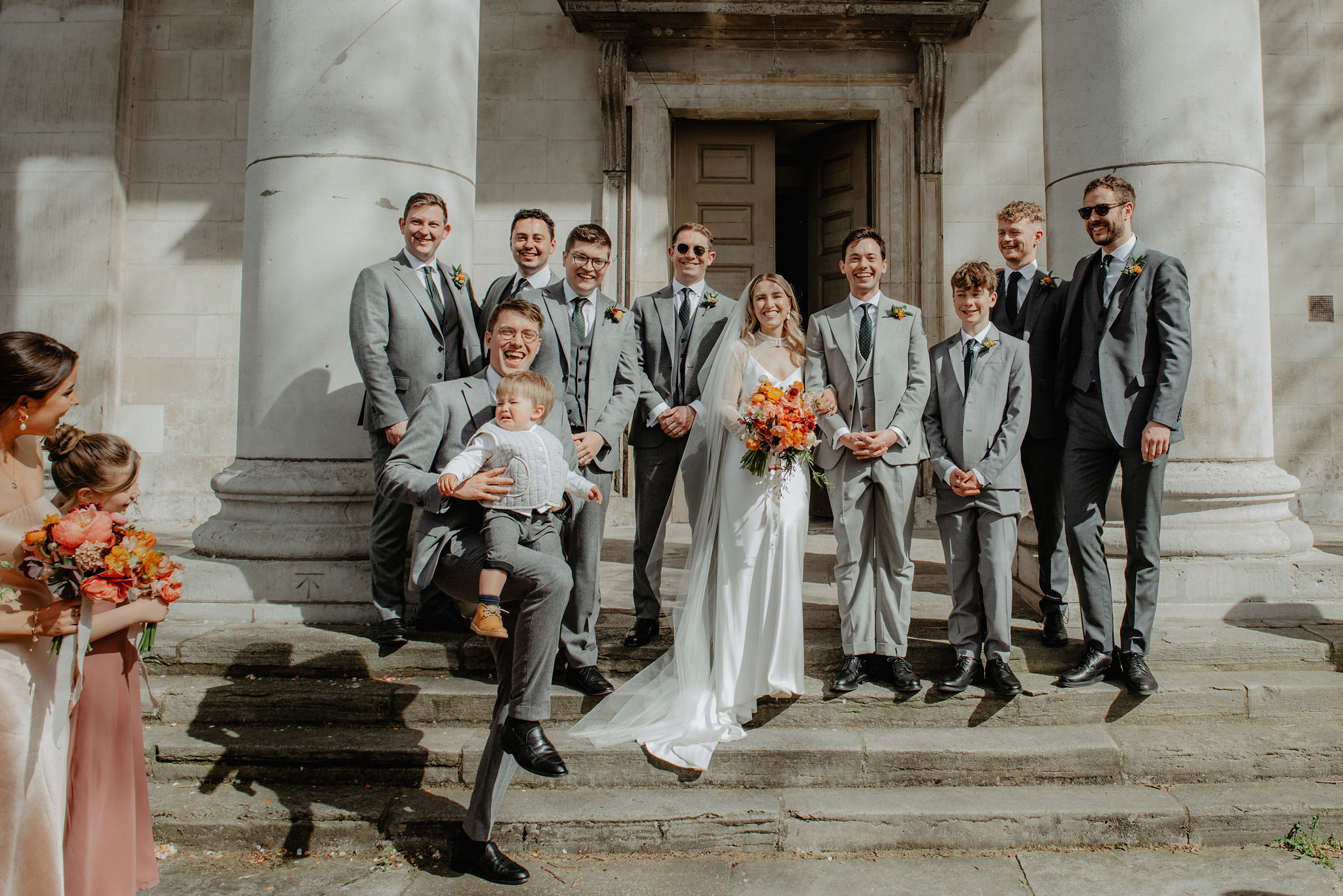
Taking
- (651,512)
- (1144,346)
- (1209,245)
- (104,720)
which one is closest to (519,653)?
(104,720)

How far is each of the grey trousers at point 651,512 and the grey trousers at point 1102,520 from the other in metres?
1.92

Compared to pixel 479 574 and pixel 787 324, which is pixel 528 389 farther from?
pixel 787 324

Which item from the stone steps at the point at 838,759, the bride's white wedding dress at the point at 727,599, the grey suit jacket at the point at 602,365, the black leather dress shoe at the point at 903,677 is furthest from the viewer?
the grey suit jacket at the point at 602,365

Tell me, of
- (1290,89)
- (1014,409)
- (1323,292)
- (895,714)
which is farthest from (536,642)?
(1290,89)

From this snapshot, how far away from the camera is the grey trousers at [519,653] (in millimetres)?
3027

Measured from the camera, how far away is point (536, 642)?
3066 mm

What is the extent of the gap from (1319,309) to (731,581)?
715 cm

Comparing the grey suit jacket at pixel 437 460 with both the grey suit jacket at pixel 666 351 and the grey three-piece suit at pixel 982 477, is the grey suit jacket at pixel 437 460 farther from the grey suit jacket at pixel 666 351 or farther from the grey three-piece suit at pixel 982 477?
the grey three-piece suit at pixel 982 477

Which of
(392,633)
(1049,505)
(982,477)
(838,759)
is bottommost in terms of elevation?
(838,759)

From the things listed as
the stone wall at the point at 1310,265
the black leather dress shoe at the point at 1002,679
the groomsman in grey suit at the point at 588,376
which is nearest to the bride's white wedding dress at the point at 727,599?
the groomsman in grey suit at the point at 588,376

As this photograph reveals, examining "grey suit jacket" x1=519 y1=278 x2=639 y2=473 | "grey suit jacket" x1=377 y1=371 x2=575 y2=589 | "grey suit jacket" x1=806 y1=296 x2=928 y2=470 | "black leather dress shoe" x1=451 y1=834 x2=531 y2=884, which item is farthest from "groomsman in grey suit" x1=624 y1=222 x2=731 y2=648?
"black leather dress shoe" x1=451 y1=834 x2=531 y2=884

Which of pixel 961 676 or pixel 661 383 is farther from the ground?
pixel 661 383

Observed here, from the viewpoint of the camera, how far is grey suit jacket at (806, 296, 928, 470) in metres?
4.05

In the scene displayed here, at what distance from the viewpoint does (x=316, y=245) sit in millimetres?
4691
